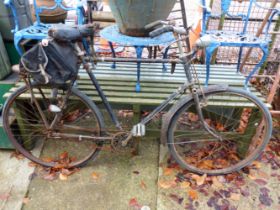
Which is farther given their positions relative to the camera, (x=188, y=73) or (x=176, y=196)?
(x=176, y=196)

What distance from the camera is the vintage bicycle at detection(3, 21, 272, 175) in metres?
2.25

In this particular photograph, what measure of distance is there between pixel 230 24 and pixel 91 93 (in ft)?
11.0

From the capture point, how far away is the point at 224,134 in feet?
9.63

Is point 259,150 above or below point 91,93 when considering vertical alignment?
below

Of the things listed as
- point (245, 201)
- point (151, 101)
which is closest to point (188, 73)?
point (151, 101)

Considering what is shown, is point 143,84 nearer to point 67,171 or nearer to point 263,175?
point 67,171

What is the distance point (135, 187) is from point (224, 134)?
1207 millimetres

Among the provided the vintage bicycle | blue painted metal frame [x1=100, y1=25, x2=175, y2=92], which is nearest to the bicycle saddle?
the vintage bicycle

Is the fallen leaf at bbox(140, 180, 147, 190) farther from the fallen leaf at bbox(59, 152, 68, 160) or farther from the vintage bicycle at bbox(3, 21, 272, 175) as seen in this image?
the fallen leaf at bbox(59, 152, 68, 160)

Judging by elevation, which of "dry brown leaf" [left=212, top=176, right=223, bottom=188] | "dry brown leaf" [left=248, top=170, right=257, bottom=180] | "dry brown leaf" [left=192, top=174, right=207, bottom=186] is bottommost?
"dry brown leaf" [left=248, top=170, right=257, bottom=180]

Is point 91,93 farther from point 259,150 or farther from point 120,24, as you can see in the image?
point 259,150

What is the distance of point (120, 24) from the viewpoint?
111 inches

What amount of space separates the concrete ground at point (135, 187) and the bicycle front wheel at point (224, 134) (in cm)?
19

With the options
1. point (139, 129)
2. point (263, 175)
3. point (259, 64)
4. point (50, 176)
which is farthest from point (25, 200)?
point (259, 64)
